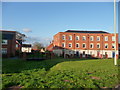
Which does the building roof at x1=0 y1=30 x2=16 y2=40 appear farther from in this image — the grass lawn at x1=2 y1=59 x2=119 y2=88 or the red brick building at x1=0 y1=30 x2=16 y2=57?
the grass lawn at x1=2 y1=59 x2=119 y2=88

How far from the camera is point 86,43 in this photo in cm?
5156

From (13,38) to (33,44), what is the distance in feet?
109

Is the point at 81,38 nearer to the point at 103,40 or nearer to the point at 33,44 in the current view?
the point at 103,40

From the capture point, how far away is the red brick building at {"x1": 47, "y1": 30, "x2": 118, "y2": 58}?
50344 mm

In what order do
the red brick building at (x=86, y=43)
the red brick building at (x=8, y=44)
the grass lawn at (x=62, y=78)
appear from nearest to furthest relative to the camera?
the grass lawn at (x=62, y=78), the red brick building at (x=8, y=44), the red brick building at (x=86, y=43)

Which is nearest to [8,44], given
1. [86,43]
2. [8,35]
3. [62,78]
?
[8,35]

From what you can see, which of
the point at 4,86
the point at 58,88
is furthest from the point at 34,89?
the point at 4,86

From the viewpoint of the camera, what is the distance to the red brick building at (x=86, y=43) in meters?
50.3

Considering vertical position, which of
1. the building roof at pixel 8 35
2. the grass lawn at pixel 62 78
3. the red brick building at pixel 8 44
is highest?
the building roof at pixel 8 35

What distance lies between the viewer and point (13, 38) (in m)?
39.3

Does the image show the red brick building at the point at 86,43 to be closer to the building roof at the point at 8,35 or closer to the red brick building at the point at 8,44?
the building roof at the point at 8,35

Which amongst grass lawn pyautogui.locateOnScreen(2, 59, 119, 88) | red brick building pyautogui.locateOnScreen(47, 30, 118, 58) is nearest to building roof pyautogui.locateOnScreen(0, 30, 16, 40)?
red brick building pyautogui.locateOnScreen(47, 30, 118, 58)

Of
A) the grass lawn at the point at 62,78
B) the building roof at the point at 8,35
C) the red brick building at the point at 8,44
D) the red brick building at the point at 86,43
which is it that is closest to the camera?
the grass lawn at the point at 62,78

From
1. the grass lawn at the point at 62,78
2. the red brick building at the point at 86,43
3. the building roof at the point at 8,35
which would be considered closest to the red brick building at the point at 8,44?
the building roof at the point at 8,35
